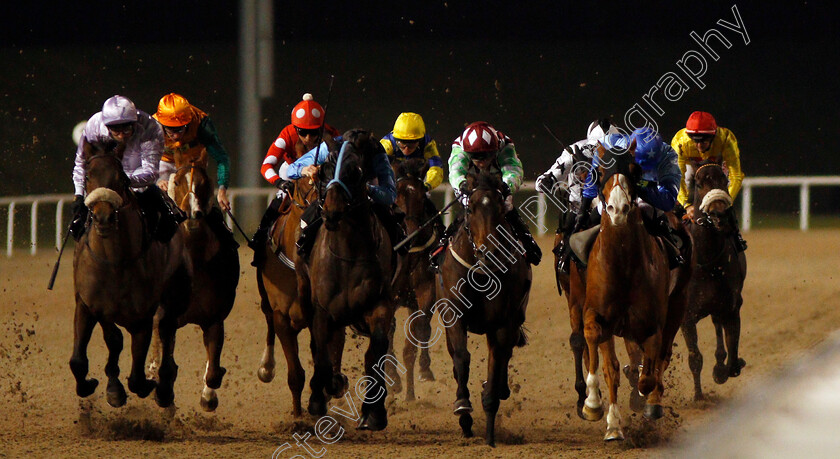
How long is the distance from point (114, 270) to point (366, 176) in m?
1.20

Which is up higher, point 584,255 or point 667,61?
point 667,61

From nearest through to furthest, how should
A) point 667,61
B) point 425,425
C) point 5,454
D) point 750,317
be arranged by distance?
point 5,454 → point 425,425 → point 750,317 → point 667,61

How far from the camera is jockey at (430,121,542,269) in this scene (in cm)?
548

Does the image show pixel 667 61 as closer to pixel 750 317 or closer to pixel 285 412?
pixel 750 317

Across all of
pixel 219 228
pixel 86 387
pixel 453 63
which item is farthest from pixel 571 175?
pixel 453 63

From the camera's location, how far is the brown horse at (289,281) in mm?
5781

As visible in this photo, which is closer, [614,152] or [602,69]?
[614,152]

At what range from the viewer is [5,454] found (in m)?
5.02

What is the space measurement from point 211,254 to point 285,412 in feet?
3.40

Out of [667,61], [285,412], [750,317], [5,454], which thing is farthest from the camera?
[667,61]

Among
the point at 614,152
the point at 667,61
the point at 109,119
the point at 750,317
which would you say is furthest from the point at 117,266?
the point at 667,61

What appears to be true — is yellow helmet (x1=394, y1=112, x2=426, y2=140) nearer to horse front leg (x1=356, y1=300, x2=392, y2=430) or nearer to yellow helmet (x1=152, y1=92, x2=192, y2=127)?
yellow helmet (x1=152, y1=92, x2=192, y2=127)

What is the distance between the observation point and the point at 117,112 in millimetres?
5316

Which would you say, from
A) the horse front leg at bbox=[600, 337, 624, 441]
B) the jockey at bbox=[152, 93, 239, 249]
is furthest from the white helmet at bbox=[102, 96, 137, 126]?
the horse front leg at bbox=[600, 337, 624, 441]
